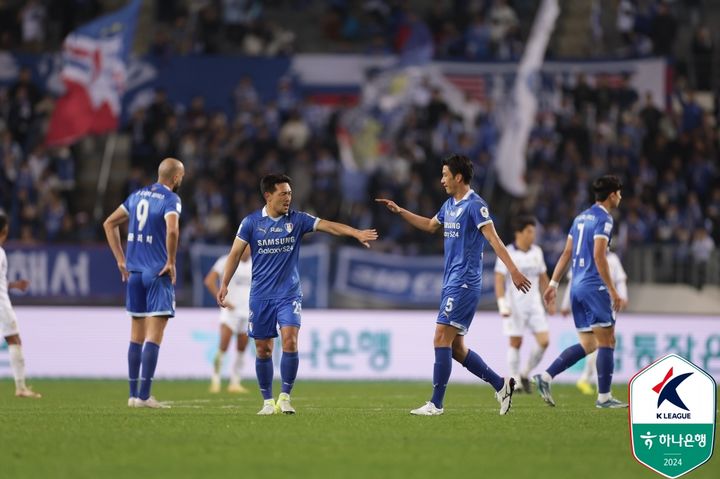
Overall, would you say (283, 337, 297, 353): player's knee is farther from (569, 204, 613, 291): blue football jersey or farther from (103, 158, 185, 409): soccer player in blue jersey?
(569, 204, 613, 291): blue football jersey

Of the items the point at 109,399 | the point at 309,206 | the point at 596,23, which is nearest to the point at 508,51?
the point at 596,23

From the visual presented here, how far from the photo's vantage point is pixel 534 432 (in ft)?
38.2

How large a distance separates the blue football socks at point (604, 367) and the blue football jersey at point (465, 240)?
2.45 m

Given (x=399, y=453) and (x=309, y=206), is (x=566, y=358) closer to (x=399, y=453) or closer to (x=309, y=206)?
(x=399, y=453)

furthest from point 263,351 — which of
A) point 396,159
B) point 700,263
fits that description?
point 396,159

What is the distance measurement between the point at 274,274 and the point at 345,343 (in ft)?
33.4

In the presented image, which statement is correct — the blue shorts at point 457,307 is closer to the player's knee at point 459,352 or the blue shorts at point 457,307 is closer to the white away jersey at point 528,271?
the player's knee at point 459,352

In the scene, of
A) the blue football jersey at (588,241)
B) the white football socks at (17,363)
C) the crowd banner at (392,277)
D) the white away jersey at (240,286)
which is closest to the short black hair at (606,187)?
the blue football jersey at (588,241)

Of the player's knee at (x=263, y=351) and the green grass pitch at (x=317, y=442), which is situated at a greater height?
the player's knee at (x=263, y=351)

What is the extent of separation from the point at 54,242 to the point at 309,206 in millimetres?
5449

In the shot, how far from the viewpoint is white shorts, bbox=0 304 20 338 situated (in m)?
17.1

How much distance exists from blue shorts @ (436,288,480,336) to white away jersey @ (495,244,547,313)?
6.07 metres

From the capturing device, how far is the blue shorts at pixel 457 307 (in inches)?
515

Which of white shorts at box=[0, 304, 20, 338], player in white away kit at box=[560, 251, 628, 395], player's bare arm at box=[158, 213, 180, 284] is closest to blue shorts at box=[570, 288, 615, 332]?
player in white away kit at box=[560, 251, 628, 395]
